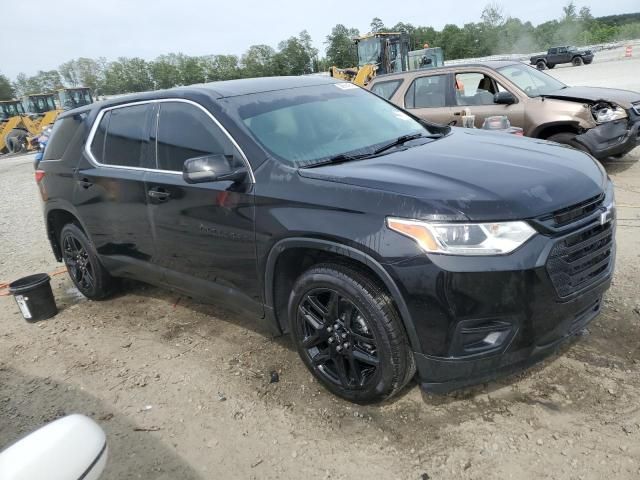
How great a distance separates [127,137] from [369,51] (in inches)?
829

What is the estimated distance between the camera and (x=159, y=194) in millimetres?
3688

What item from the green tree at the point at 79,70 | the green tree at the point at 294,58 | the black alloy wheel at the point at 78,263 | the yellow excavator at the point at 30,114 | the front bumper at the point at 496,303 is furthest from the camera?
the green tree at the point at 79,70

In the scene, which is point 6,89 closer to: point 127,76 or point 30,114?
point 127,76

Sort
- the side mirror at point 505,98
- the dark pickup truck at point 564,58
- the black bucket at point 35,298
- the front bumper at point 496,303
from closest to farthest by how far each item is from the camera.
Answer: the front bumper at point 496,303 → the black bucket at point 35,298 → the side mirror at point 505,98 → the dark pickup truck at point 564,58

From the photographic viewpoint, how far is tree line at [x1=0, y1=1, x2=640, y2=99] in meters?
73.4

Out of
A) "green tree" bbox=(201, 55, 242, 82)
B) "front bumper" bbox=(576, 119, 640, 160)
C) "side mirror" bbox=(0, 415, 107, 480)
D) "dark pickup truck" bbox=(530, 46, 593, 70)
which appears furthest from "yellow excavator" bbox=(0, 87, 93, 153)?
"green tree" bbox=(201, 55, 242, 82)

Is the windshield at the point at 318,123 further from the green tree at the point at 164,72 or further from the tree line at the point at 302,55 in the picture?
the green tree at the point at 164,72

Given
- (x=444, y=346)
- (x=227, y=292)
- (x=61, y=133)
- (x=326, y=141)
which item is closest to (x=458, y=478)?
(x=444, y=346)

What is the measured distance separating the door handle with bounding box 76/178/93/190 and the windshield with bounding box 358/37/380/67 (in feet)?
66.9

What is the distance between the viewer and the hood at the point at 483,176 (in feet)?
8.01

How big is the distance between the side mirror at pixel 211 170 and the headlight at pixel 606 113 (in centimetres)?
584

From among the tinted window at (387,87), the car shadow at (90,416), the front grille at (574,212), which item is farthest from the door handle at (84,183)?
the tinted window at (387,87)

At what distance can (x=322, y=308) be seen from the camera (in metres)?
2.95

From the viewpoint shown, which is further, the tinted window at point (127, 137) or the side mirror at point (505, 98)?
the side mirror at point (505, 98)
